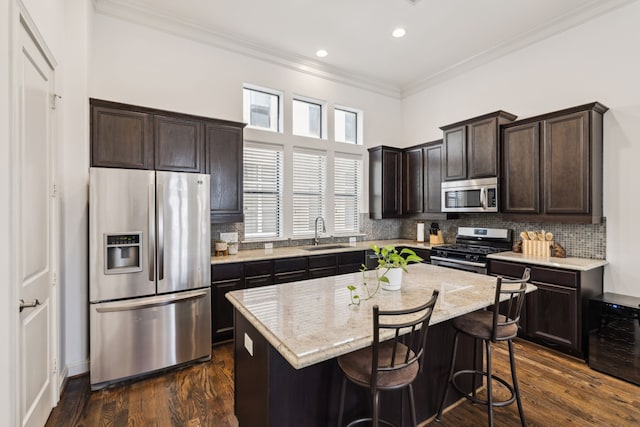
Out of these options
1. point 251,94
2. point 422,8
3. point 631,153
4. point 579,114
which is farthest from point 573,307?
point 251,94

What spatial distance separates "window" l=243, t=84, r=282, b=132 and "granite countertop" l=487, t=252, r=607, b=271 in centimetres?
348

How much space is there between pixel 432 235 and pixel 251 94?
358cm

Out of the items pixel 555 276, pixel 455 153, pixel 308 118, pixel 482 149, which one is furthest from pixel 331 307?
pixel 308 118

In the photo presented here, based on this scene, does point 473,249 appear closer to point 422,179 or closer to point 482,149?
point 482,149

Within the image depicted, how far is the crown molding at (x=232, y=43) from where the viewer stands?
11.2 ft

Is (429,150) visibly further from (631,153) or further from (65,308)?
(65,308)

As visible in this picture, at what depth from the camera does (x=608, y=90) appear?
3.35 metres

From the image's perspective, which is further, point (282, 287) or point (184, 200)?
point (184, 200)

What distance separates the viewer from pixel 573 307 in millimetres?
3029

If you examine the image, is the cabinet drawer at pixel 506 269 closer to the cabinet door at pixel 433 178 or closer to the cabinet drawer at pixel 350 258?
the cabinet door at pixel 433 178

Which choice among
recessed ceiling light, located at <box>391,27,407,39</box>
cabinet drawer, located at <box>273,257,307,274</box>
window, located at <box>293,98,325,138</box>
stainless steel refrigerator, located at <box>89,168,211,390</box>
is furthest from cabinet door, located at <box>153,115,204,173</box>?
recessed ceiling light, located at <box>391,27,407,39</box>

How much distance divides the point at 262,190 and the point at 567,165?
3717 millimetres

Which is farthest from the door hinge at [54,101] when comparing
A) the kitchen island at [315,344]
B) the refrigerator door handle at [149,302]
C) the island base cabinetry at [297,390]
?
the island base cabinetry at [297,390]

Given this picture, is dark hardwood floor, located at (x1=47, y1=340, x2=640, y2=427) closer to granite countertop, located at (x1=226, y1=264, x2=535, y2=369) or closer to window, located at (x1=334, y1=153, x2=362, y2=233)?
granite countertop, located at (x1=226, y1=264, x2=535, y2=369)
